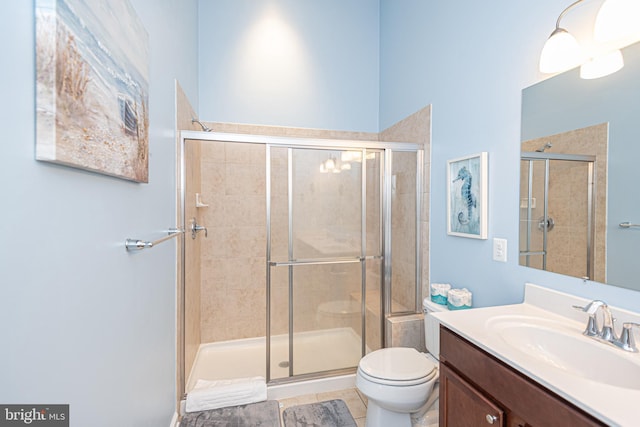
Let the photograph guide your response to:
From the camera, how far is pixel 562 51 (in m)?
1.18

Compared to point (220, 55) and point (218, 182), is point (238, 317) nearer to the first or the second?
point (218, 182)

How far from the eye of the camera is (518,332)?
1136 mm

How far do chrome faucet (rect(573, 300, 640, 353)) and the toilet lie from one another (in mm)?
787

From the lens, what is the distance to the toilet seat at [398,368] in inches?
58.9

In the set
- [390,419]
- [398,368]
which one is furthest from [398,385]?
[390,419]

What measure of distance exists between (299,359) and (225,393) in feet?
1.82

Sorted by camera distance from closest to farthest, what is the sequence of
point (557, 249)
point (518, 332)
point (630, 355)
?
point (630, 355)
point (518, 332)
point (557, 249)

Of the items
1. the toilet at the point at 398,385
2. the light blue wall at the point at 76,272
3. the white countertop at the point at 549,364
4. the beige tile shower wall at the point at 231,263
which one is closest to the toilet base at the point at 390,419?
the toilet at the point at 398,385

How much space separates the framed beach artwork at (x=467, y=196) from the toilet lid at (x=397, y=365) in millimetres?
794

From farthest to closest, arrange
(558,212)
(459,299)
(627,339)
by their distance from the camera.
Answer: (459,299) → (558,212) → (627,339)

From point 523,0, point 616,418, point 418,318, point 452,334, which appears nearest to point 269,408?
point 418,318

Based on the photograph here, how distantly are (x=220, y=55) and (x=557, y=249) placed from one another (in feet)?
9.66

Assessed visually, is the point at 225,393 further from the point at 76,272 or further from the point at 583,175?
the point at 583,175

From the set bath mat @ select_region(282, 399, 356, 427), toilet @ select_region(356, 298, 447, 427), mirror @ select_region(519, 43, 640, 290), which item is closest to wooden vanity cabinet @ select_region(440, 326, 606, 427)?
toilet @ select_region(356, 298, 447, 427)
